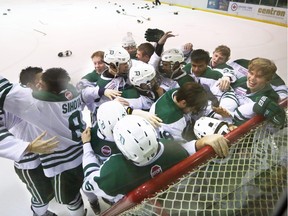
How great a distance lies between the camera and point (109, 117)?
29.9 inches

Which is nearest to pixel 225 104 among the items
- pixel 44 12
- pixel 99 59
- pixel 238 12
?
pixel 99 59

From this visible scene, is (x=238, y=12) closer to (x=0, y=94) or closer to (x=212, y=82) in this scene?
(x=212, y=82)

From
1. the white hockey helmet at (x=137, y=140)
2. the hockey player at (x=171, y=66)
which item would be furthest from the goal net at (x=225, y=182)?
the hockey player at (x=171, y=66)

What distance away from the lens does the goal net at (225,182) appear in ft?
1.80

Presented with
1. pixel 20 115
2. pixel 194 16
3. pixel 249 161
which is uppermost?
pixel 20 115

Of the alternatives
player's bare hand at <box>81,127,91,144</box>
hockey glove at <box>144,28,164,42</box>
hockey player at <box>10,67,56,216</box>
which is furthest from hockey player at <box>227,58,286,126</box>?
hockey glove at <box>144,28,164,42</box>

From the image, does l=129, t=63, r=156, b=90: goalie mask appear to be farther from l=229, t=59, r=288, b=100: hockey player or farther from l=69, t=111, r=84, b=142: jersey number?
l=229, t=59, r=288, b=100: hockey player

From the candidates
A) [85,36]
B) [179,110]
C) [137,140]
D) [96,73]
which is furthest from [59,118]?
[85,36]

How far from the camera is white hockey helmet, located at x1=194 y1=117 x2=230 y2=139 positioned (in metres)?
0.75

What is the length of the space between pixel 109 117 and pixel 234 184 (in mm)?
449

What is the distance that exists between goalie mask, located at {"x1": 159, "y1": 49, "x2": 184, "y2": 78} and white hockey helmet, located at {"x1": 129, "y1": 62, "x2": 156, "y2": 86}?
0.67 ft

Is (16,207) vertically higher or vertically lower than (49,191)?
lower

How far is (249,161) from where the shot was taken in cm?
78

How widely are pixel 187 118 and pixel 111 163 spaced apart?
0.34 meters
